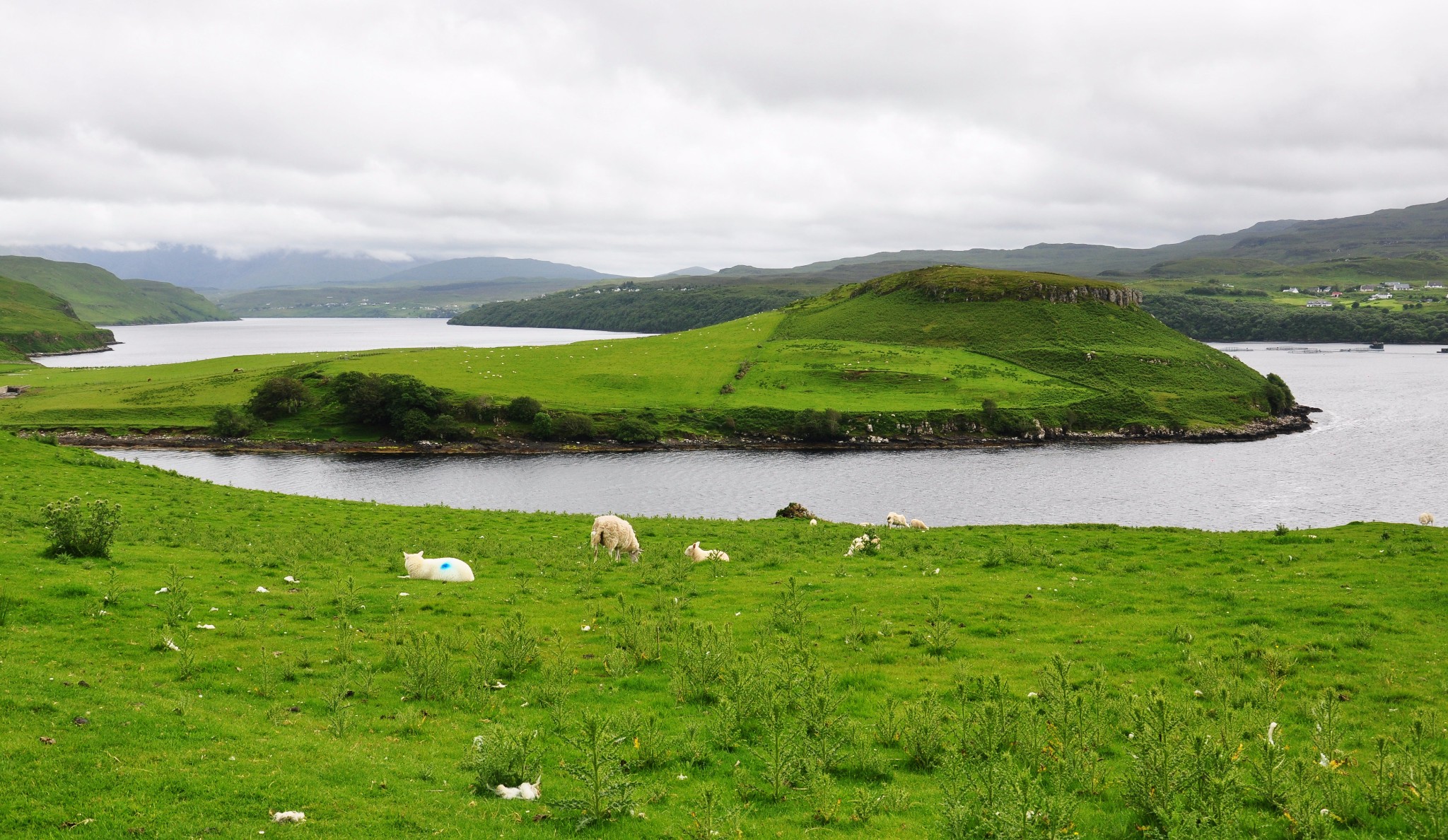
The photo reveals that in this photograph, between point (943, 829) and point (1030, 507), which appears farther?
point (1030, 507)

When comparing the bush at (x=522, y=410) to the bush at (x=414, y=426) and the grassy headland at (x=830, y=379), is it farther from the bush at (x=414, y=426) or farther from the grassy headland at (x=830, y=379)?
the bush at (x=414, y=426)

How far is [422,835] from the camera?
7973mm

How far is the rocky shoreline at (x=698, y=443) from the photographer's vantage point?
9350 centimetres

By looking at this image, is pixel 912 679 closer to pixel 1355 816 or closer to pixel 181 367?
pixel 1355 816

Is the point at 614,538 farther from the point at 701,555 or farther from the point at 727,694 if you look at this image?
the point at 727,694

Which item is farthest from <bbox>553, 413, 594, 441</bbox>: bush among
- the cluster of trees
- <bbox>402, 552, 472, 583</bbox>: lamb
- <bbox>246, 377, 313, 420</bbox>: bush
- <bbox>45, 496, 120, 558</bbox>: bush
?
<bbox>45, 496, 120, 558</bbox>: bush

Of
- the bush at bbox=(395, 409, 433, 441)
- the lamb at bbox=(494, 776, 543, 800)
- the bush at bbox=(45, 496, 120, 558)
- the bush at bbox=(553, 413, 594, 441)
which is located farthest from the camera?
the bush at bbox=(553, 413, 594, 441)

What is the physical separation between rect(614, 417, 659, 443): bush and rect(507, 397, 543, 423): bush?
11616mm

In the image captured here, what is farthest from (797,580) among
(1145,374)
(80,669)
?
(1145,374)

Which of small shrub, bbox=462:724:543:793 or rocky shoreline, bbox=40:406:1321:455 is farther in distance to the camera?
rocky shoreline, bbox=40:406:1321:455

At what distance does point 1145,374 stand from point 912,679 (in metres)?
138

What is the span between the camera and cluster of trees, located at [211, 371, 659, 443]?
322ft

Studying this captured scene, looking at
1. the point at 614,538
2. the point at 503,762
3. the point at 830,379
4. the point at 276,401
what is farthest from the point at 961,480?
the point at 276,401

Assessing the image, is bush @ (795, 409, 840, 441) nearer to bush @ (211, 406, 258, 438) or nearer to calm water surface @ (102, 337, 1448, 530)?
calm water surface @ (102, 337, 1448, 530)
